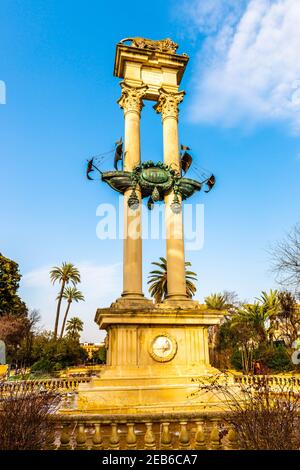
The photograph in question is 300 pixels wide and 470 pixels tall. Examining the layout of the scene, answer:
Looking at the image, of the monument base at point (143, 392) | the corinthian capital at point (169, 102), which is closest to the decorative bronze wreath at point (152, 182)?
the corinthian capital at point (169, 102)

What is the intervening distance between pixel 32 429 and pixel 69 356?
38.2 m

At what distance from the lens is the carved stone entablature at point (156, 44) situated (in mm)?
17927

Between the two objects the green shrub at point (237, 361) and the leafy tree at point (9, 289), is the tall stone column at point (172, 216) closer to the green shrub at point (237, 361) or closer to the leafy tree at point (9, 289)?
the green shrub at point (237, 361)

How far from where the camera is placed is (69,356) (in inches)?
1610

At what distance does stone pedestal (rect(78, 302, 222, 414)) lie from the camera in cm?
1120

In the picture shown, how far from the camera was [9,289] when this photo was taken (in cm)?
5138

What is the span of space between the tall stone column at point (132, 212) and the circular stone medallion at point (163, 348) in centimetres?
172

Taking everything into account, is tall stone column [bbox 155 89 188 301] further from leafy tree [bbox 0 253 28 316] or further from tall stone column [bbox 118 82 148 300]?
leafy tree [bbox 0 253 28 316]

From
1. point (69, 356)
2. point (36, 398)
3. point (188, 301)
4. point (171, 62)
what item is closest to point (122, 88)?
point (171, 62)

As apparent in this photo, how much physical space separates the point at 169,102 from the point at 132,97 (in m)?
1.81

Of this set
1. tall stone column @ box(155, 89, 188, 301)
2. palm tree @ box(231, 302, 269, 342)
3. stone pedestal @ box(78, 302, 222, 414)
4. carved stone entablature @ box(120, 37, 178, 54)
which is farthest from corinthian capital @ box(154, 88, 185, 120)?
palm tree @ box(231, 302, 269, 342)

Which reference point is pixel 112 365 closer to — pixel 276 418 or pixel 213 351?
pixel 276 418

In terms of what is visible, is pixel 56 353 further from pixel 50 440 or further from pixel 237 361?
pixel 50 440

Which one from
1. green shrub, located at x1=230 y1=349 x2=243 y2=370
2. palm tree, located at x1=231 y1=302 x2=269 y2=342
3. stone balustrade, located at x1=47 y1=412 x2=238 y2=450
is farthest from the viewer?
palm tree, located at x1=231 y1=302 x2=269 y2=342
